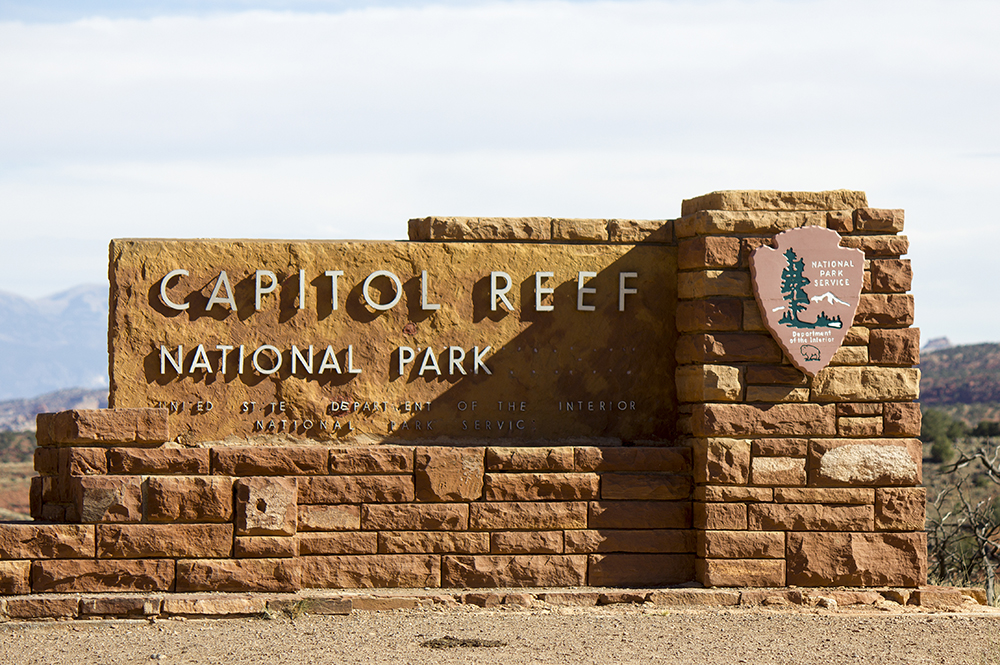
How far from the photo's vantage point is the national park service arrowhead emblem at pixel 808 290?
28.5ft

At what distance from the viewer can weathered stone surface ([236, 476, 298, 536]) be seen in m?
8.32

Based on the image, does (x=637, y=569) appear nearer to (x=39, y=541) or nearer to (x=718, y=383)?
(x=718, y=383)

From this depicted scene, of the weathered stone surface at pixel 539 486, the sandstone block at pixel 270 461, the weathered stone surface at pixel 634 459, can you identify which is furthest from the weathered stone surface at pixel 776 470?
the sandstone block at pixel 270 461

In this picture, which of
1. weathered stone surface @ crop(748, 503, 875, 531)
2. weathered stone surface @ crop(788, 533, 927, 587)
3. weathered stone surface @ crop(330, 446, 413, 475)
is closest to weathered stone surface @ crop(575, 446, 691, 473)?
weathered stone surface @ crop(748, 503, 875, 531)

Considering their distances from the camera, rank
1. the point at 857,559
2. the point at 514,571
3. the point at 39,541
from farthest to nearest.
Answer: the point at 857,559
the point at 514,571
the point at 39,541

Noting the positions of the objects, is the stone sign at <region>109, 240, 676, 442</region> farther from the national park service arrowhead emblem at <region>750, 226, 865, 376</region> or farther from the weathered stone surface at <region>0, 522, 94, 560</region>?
the weathered stone surface at <region>0, 522, 94, 560</region>

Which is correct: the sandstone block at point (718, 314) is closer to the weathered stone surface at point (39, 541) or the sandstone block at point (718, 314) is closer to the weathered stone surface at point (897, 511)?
the weathered stone surface at point (897, 511)

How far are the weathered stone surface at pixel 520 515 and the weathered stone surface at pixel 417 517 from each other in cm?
11

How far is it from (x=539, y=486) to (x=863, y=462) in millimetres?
2819

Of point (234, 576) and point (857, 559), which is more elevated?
point (857, 559)

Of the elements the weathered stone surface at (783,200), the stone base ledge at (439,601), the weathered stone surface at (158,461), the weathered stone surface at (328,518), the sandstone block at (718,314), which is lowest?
the stone base ledge at (439,601)

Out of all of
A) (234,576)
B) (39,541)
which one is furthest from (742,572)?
(39,541)

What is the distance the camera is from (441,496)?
8594 millimetres

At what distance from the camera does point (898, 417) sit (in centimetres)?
884
